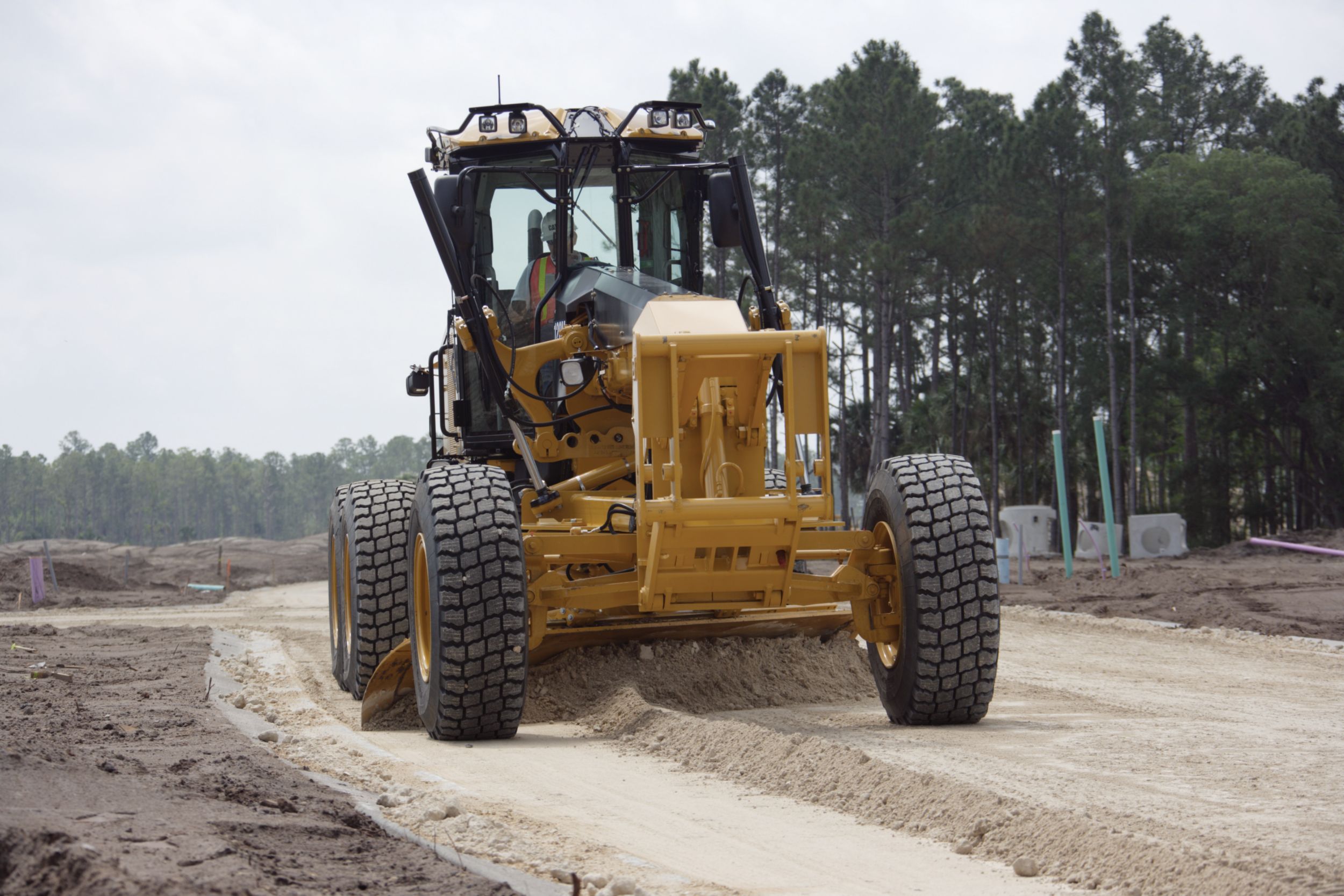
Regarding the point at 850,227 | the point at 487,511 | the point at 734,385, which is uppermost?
the point at 850,227

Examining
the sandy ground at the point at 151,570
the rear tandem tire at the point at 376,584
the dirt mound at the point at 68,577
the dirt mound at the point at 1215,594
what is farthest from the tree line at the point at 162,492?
the rear tandem tire at the point at 376,584

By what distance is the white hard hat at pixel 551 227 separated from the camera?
8.97 m

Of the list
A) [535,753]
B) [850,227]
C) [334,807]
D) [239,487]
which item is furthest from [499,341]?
[239,487]

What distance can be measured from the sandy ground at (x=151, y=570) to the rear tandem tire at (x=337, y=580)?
57.4 ft

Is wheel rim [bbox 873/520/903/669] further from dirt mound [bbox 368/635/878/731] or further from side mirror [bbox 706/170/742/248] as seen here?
side mirror [bbox 706/170/742/248]

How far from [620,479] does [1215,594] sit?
12.6 meters

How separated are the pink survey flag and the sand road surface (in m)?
18.8

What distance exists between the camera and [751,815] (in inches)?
212

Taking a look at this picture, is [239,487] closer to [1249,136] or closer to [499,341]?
[1249,136]

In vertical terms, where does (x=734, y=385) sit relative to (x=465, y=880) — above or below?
above

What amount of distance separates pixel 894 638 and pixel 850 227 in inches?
1642

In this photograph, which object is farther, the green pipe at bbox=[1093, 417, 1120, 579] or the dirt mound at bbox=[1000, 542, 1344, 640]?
the green pipe at bbox=[1093, 417, 1120, 579]

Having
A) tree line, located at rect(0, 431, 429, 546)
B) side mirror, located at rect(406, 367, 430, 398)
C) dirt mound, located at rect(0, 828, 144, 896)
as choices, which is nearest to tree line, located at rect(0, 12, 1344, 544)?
side mirror, located at rect(406, 367, 430, 398)

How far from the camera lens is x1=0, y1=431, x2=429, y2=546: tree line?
4990 inches
